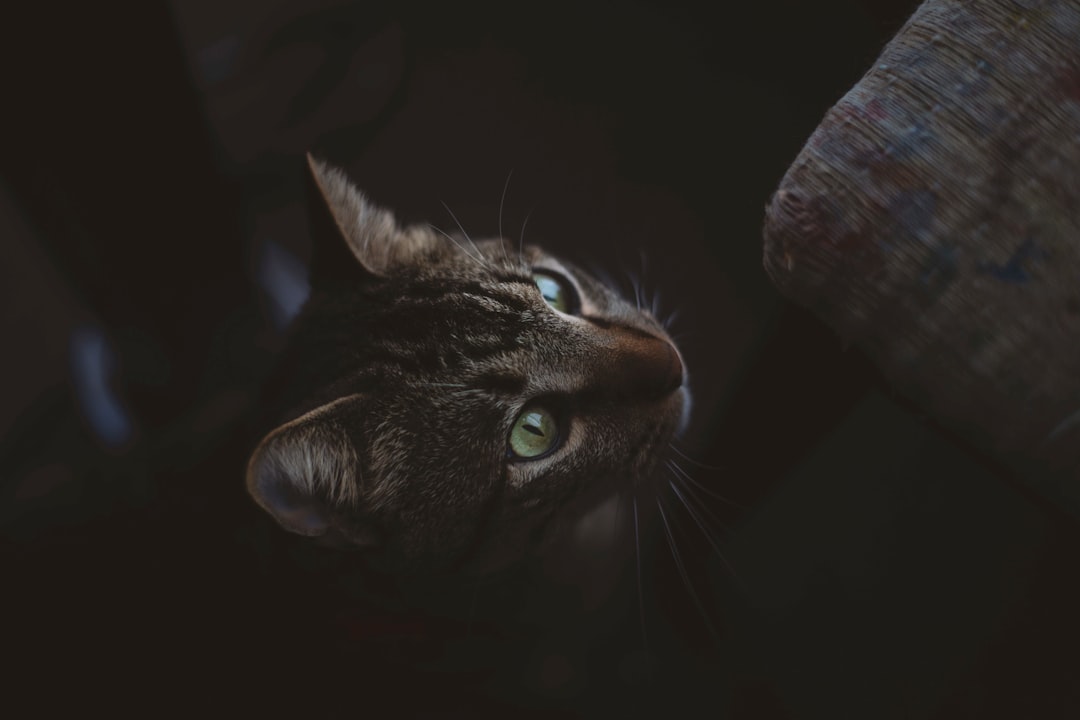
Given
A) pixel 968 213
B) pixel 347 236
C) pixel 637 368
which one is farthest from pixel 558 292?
pixel 968 213

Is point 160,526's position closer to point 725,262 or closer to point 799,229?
point 799,229

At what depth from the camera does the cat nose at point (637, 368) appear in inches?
35.6

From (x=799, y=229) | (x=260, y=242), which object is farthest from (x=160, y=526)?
(x=799, y=229)

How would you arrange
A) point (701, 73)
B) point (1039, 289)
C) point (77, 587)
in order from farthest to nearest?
point (701, 73) → point (77, 587) → point (1039, 289)

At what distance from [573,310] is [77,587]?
2.69 feet

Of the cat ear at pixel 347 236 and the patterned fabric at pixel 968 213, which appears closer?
the patterned fabric at pixel 968 213

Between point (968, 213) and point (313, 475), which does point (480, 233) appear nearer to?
point (313, 475)

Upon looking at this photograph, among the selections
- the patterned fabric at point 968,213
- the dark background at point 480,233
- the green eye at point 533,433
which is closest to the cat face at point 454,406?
the green eye at point 533,433

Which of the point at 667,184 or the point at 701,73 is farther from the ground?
the point at 701,73

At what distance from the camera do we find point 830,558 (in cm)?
115

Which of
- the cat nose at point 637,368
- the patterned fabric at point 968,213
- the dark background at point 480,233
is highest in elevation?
the patterned fabric at point 968,213

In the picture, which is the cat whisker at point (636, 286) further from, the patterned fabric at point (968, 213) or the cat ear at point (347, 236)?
the patterned fabric at point (968, 213)

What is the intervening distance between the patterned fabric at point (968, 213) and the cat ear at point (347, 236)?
586mm

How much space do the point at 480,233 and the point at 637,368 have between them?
562 mm
